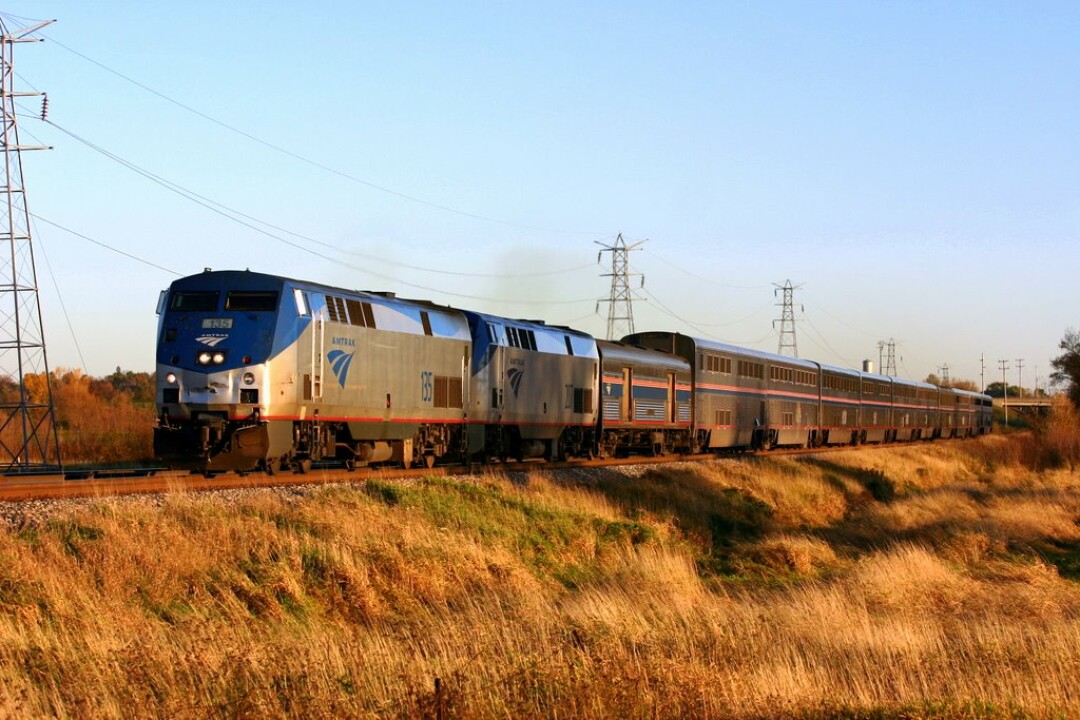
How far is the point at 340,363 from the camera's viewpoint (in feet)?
83.3

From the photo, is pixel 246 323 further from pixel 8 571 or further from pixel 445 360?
pixel 8 571

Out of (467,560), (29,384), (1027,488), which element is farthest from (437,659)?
(29,384)

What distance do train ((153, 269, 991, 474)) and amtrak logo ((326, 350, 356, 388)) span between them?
0.04m

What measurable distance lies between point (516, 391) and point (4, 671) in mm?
23742

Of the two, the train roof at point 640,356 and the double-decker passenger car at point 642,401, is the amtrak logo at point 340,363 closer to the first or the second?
the double-decker passenger car at point 642,401

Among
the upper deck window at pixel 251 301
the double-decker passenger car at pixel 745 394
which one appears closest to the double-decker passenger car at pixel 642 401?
the double-decker passenger car at pixel 745 394

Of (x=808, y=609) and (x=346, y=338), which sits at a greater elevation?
(x=346, y=338)

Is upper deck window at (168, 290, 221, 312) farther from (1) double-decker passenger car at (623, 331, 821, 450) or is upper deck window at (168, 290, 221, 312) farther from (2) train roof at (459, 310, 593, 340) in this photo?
(1) double-decker passenger car at (623, 331, 821, 450)

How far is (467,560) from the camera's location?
19250 millimetres

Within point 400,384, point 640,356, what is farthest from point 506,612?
point 640,356

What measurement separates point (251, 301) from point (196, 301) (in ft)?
4.23

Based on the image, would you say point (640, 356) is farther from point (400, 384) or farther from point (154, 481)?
point (154, 481)

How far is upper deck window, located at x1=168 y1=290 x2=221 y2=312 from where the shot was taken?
23.8 m

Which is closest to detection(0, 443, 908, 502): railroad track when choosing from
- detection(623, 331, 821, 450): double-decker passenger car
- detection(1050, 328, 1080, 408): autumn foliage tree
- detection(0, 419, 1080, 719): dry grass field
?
detection(0, 419, 1080, 719): dry grass field
